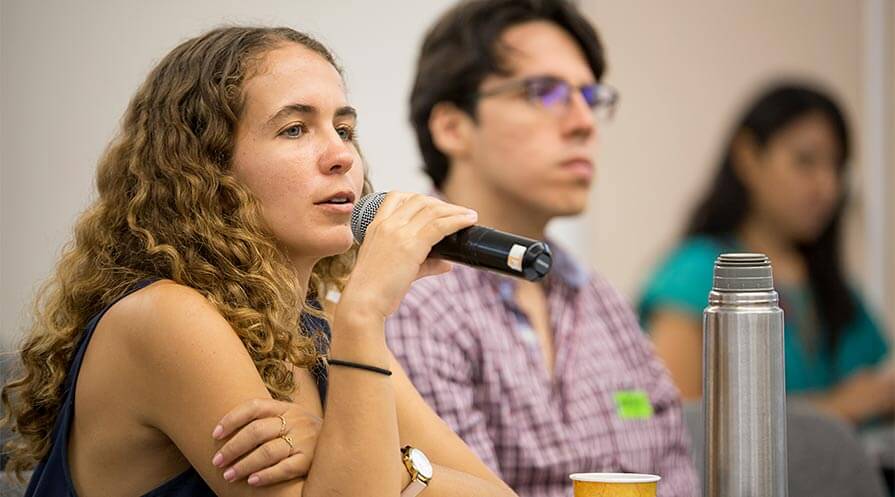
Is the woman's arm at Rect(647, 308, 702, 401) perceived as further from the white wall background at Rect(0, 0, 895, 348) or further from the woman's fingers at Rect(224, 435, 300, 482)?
the woman's fingers at Rect(224, 435, 300, 482)

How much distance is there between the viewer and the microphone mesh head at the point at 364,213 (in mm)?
1312

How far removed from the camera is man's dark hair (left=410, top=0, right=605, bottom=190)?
2150 mm

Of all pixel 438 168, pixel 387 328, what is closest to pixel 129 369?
pixel 387 328

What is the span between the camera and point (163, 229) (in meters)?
1.28

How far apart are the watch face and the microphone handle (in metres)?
0.21

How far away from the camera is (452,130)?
2.17 metres

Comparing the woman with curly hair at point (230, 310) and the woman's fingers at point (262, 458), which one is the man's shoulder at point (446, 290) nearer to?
the woman with curly hair at point (230, 310)

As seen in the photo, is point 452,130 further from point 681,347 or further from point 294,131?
point 681,347

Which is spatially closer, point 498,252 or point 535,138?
point 498,252

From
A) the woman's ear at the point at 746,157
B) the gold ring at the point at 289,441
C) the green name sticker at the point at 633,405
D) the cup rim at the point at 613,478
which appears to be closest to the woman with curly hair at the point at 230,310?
the gold ring at the point at 289,441

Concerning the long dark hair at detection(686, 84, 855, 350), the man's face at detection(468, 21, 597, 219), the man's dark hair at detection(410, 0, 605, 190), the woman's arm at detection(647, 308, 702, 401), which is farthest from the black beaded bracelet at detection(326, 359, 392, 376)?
the long dark hair at detection(686, 84, 855, 350)

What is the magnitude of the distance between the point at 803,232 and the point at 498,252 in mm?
2707

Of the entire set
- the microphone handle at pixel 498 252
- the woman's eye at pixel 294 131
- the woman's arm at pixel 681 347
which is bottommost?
the woman's arm at pixel 681 347

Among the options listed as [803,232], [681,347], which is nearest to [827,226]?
[803,232]
